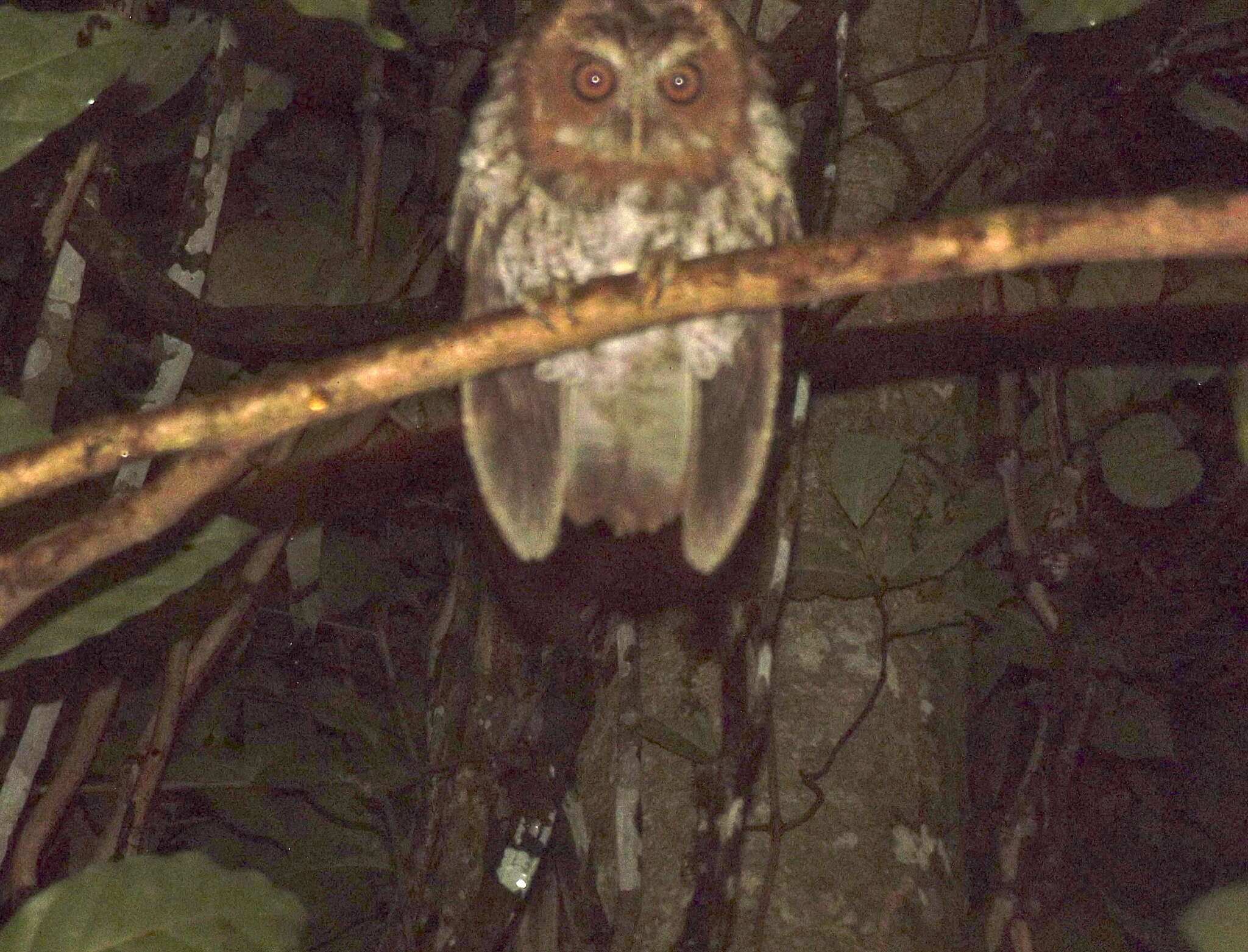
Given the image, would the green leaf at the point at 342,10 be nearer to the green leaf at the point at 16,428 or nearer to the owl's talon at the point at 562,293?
the owl's talon at the point at 562,293

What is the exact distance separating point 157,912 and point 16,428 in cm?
55

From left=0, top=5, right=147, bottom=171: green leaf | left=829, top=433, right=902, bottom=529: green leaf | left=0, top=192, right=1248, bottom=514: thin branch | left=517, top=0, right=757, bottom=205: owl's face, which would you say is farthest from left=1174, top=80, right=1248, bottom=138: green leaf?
left=0, top=5, right=147, bottom=171: green leaf

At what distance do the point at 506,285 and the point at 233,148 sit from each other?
1172mm

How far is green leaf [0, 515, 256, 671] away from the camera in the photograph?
1.53 meters

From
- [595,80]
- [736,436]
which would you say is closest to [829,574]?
[736,436]

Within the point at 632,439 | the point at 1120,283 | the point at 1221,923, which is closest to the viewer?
the point at 1221,923

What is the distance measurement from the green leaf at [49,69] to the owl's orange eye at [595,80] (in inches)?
23.1

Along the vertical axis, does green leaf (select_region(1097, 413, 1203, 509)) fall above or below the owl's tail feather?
above

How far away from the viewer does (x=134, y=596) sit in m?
1.55

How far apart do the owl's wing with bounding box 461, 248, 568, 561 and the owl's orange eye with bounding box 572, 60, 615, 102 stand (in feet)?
0.97

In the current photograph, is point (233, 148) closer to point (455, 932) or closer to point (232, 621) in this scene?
point (232, 621)

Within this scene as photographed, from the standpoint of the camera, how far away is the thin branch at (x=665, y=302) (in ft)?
3.79

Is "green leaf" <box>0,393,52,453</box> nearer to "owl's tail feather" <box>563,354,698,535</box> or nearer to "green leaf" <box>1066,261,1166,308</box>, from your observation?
"owl's tail feather" <box>563,354,698,535</box>

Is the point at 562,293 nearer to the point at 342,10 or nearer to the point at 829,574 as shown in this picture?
the point at 342,10
